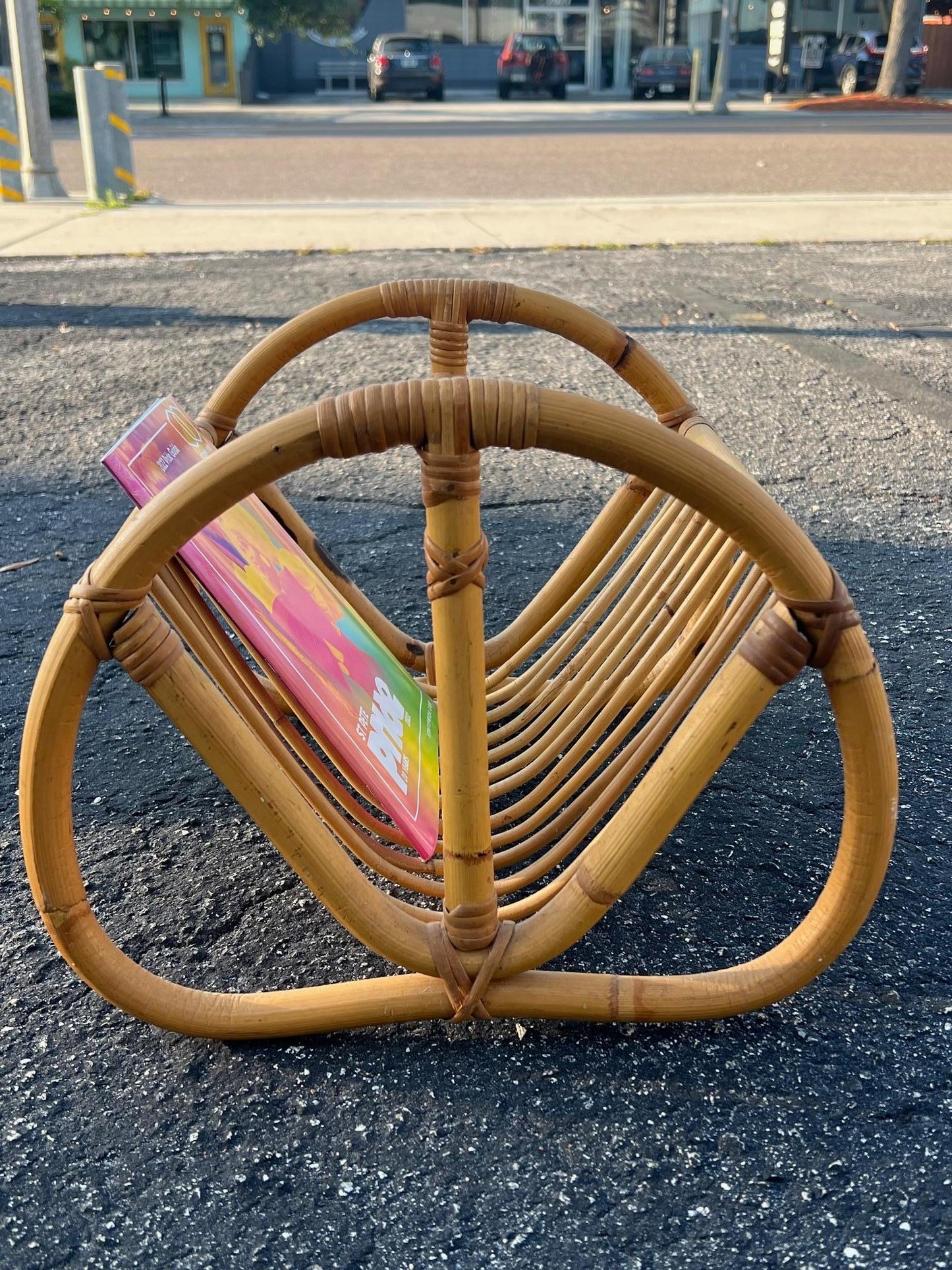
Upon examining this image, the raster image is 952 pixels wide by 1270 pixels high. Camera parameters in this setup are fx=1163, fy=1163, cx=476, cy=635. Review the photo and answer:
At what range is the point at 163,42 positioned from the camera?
3005 centimetres

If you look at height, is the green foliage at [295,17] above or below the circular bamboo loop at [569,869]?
above

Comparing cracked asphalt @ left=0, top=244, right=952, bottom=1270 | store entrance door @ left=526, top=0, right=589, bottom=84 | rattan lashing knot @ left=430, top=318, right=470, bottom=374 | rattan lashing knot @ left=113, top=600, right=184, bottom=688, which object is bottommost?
cracked asphalt @ left=0, top=244, right=952, bottom=1270

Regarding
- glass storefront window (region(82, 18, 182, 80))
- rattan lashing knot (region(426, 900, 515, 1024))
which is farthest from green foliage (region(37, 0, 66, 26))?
rattan lashing knot (region(426, 900, 515, 1024))

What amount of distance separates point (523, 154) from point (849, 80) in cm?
1556

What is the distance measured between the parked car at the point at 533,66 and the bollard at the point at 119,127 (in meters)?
18.5

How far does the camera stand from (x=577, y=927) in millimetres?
1485

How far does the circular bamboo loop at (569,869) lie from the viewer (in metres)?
1.21

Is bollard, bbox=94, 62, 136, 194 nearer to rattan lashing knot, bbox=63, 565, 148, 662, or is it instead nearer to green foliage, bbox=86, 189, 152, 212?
green foliage, bbox=86, 189, 152, 212

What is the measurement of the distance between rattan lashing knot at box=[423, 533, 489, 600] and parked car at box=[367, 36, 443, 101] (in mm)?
27185

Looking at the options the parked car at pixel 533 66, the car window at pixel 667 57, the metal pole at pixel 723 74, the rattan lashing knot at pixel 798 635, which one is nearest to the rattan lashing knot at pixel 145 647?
the rattan lashing knot at pixel 798 635

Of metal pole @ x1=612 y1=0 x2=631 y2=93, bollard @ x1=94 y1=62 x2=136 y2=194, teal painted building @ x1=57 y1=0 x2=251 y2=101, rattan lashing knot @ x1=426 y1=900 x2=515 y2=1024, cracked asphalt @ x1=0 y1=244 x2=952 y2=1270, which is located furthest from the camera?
metal pole @ x1=612 y1=0 x2=631 y2=93

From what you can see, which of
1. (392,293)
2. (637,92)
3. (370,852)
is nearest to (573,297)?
Answer: (392,293)

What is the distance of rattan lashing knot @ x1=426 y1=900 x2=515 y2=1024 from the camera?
59.0 inches

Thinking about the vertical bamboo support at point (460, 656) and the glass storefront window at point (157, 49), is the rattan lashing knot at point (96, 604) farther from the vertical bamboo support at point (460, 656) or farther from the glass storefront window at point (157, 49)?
the glass storefront window at point (157, 49)
